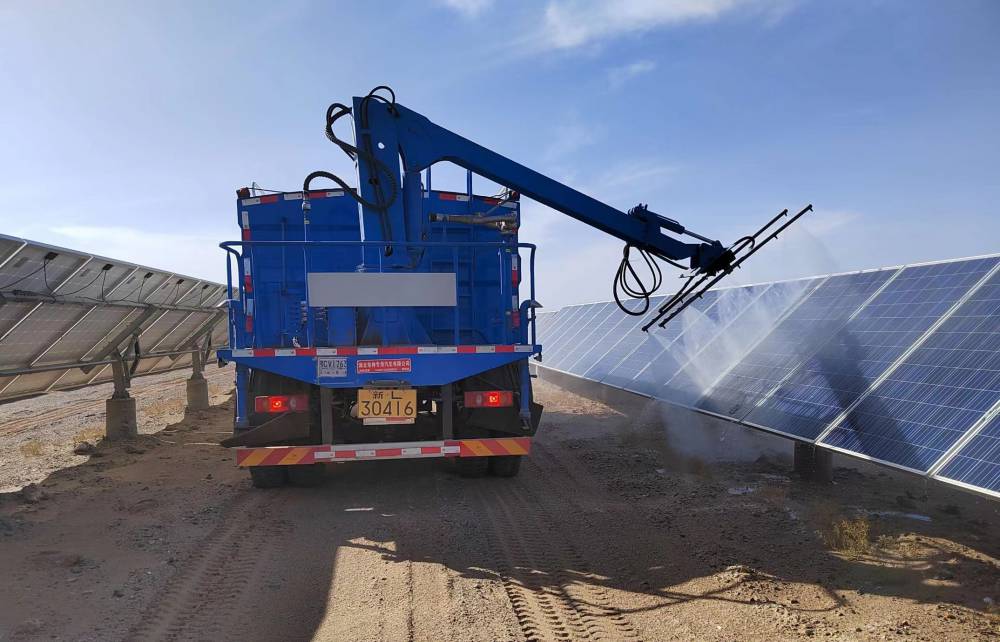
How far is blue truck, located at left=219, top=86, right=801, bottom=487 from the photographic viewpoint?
6852 millimetres

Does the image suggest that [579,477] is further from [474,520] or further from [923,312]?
[923,312]

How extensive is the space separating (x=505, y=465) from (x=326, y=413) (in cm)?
245

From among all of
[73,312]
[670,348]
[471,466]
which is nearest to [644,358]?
[670,348]

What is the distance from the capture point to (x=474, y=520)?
660cm

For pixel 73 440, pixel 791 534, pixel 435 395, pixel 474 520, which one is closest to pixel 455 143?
pixel 435 395

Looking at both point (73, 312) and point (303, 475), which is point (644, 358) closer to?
point (303, 475)

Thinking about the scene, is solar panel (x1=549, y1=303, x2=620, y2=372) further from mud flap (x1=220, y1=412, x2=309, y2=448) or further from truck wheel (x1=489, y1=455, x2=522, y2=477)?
mud flap (x1=220, y1=412, x2=309, y2=448)

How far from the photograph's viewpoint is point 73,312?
31.2 feet

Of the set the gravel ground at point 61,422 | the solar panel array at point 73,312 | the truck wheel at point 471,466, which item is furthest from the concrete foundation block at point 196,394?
the truck wheel at point 471,466

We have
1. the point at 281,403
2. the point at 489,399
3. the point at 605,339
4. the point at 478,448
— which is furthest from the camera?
the point at 605,339

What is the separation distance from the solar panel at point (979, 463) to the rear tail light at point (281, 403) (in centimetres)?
Result: 610

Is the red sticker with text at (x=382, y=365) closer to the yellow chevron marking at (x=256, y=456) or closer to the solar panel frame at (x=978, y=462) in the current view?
the yellow chevron marking at (x=256, y=456)

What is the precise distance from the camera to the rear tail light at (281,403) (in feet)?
23.1

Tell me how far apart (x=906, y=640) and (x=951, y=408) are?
2849mm
